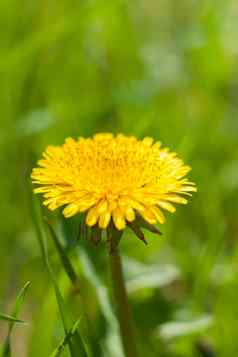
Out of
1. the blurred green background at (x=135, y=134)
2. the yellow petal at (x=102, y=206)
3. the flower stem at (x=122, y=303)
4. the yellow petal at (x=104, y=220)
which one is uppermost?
the blurred green background at (x=135, y=134)

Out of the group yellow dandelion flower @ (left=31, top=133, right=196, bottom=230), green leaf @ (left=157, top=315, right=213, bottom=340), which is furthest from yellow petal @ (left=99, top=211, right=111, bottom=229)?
green leaf @ (left=157, top=315, right=213, bottom=340)

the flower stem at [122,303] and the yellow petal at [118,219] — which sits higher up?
the yellow petal at [118,219]

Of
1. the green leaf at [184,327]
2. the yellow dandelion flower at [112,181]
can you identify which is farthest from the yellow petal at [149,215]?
the green leaf at [184,327]

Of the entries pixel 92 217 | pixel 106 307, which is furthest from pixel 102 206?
pixel 106 307

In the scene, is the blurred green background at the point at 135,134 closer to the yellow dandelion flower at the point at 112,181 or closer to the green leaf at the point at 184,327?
the green leaf at the point at 184,327

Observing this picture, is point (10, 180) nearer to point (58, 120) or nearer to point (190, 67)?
point (58, 120)

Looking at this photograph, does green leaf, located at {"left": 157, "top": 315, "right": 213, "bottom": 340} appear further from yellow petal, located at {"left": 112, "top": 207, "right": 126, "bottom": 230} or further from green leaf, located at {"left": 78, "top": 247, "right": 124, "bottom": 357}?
yellow petal, located at {"left": 112, "top": 207, "right": 126, "bottom": 230}
